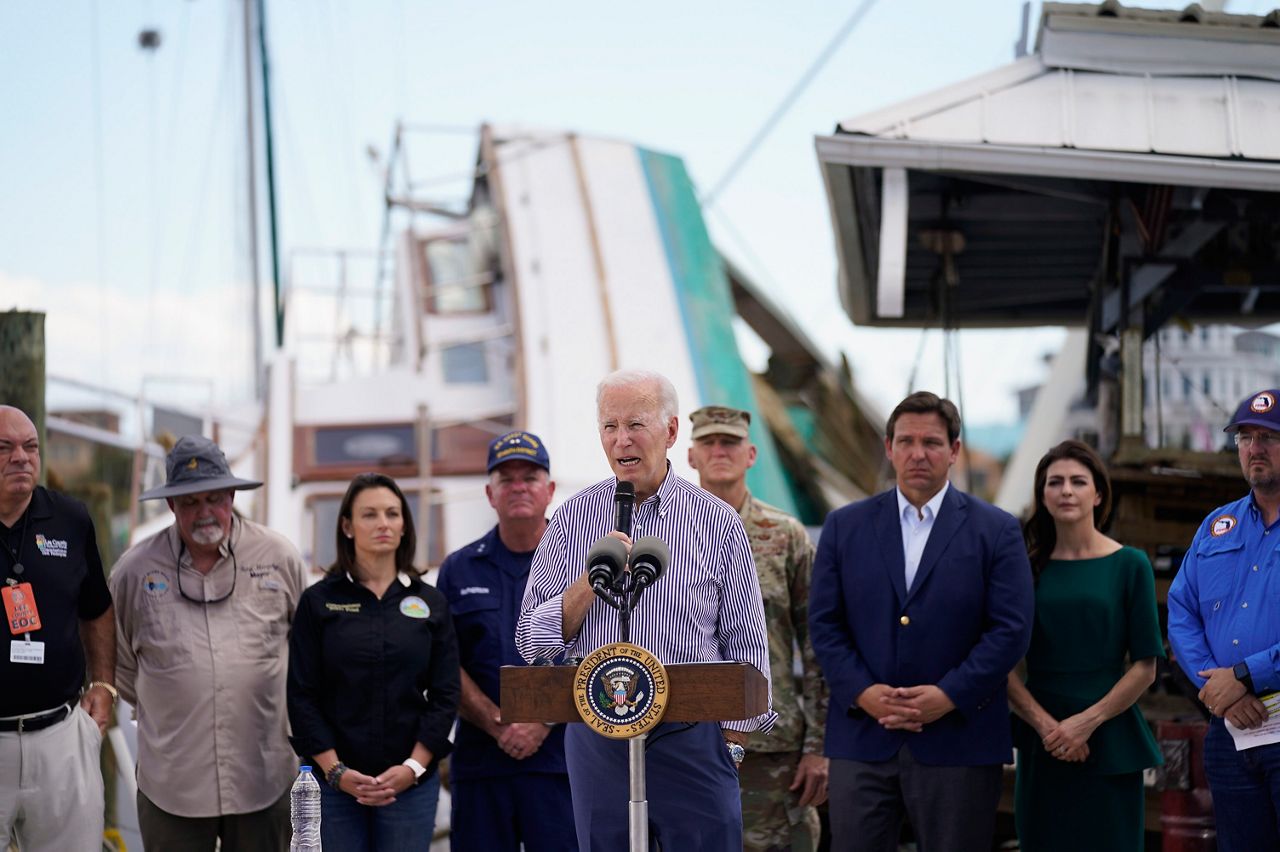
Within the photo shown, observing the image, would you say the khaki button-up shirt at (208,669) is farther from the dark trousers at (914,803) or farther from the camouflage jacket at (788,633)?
the dark trousers at (914,803)

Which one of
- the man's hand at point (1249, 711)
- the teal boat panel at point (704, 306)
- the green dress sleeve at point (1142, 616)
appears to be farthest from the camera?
the teal boat panel at point (704, 306)

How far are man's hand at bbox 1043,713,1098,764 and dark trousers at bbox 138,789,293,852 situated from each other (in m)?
2.59

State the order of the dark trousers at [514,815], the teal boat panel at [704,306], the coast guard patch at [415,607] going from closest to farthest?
the coast guard patch at [415,607] < the dark trousers at [514,815] < the teal boat panel at [704,306]

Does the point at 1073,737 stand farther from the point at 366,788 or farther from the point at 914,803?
the point at 366,788

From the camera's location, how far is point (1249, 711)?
4.20 meters

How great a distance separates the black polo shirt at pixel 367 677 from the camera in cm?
475

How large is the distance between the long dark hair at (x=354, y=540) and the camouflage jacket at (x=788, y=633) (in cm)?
117

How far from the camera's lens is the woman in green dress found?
462 cm

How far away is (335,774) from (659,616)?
5.54ft

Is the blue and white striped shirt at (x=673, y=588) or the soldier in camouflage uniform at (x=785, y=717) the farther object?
the soldier in camouflage uniform at (x=785, y=717)

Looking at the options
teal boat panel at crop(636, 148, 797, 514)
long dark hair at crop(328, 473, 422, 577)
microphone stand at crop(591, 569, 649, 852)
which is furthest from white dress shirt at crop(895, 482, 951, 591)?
teal boat panel at crop(636, 148, 797, 514)

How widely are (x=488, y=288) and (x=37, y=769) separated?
38.5ft

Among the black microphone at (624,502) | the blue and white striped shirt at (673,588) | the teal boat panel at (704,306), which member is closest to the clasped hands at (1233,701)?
the blue and white striped shirt at (673,588)

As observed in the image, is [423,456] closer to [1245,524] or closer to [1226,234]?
[1226,234]
